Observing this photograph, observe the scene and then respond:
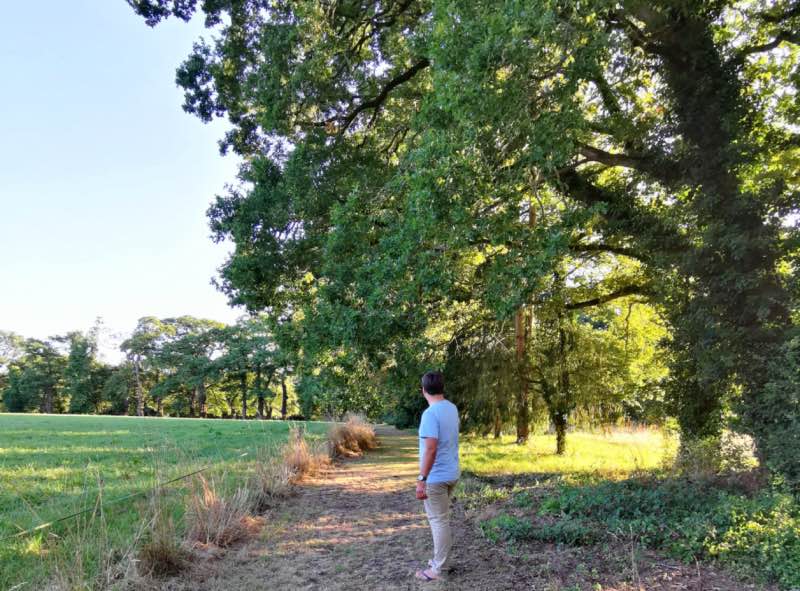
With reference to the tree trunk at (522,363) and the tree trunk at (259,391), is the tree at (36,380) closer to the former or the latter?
the tree trunk at (259,391)

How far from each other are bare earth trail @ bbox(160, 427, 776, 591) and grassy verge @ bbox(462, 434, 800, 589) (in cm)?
26

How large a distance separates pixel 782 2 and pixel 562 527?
8368 millimetres

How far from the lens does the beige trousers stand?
4430mm

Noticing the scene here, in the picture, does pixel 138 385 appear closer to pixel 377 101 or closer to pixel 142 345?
pixel 142 345

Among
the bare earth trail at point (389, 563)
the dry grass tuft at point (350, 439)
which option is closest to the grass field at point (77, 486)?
the bare earth trail at point (389, 563)

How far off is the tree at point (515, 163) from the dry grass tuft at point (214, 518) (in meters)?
3.07

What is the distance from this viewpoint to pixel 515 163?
241 inches

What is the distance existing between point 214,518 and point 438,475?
2.83 m

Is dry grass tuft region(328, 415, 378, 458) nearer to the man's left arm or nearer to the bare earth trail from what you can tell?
the bare earth trail

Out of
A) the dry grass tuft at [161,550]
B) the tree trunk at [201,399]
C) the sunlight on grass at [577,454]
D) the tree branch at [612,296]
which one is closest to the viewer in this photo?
the dry grass tuft at [161,550]

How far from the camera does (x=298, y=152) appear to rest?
948cm

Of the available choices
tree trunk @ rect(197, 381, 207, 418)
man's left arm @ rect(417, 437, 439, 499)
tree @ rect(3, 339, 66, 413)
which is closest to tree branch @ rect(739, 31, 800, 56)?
man's left arm @ rect(417, 437, 439, 499)

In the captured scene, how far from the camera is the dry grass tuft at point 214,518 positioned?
5.24 metres

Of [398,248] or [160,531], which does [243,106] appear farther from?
[160,531]
